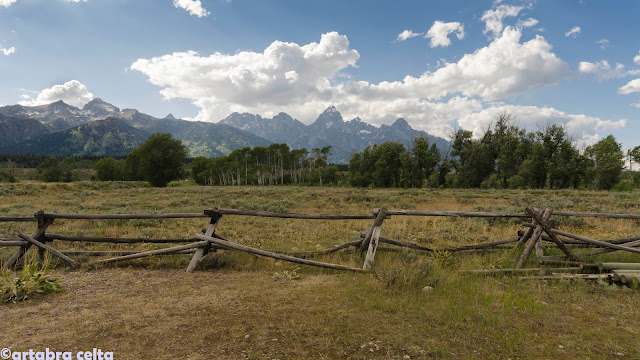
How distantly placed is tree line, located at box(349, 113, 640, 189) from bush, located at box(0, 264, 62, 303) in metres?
56.8

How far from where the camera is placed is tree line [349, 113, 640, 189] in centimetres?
4872

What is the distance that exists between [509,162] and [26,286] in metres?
61.7

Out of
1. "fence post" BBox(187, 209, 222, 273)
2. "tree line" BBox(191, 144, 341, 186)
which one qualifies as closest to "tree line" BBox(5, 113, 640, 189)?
"tree line" BBox(191, 144, 341, 186)

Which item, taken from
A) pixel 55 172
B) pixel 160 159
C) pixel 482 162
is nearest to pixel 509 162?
pixel 482 162

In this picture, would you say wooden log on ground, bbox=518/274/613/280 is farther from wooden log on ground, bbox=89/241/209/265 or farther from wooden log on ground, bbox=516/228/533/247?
wooden log on ground, bbox=89/241/209/265

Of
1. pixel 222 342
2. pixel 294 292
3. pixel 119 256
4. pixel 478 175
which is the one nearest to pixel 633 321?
pixel 294 292

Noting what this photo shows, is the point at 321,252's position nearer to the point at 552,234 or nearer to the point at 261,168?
the point at 552,234

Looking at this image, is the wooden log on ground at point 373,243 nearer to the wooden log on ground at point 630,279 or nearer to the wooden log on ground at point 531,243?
the wooden log on ground at point 531,243

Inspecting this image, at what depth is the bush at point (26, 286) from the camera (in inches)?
209

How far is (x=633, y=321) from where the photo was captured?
15.4 ft

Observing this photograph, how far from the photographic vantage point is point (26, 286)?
5.47 metres

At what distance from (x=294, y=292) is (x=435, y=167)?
57.1 m

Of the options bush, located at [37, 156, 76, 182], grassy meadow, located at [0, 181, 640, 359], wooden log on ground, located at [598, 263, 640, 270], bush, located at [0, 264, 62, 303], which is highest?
bush, located at [37, 156, 76, 182]

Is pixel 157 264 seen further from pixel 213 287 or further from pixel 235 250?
pixel 213 287
